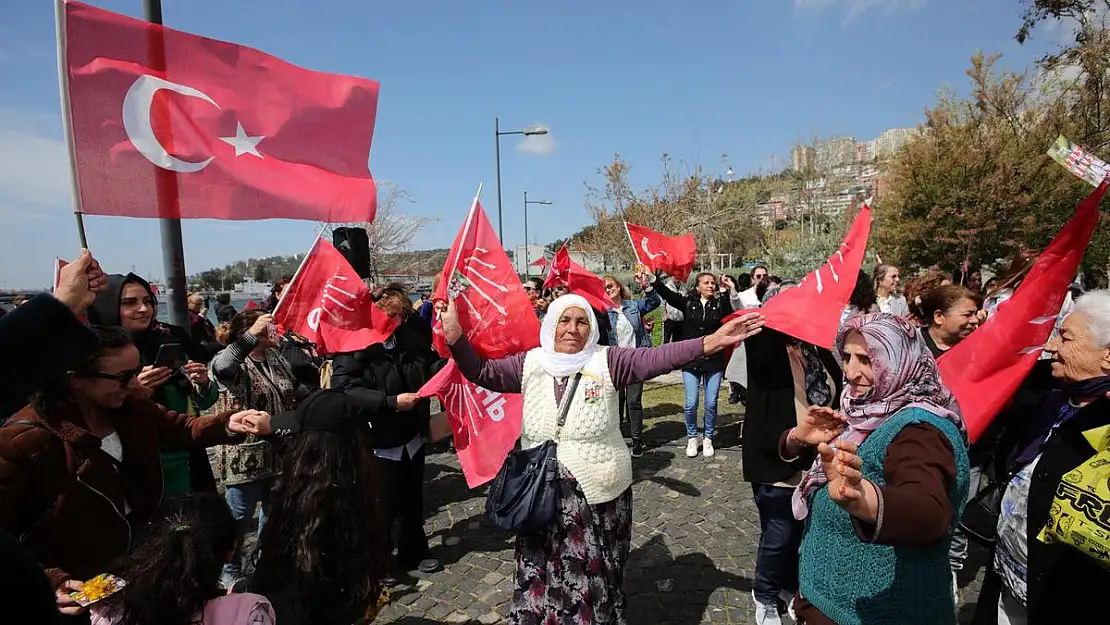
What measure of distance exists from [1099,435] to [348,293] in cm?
402

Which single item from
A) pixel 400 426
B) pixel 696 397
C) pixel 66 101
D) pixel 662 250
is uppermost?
pixel 66 101

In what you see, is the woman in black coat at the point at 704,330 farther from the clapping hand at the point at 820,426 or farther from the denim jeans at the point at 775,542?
the clapping hand at the point at 820,426

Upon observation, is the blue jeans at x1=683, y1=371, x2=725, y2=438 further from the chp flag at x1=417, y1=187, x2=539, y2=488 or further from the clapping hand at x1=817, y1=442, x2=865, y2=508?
Result: the clapping hand at x1=817, y1=442, x2=865, y2=508

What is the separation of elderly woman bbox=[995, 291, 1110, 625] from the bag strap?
1.93m

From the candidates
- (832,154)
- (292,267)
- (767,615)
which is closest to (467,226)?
(767,615)

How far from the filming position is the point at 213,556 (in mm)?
1882

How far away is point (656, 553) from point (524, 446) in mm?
1935

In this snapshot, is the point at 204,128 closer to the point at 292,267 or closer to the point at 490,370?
the point at 490,370

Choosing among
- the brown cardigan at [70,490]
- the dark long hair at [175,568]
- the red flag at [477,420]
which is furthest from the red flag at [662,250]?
the dark long hair at [175,568]

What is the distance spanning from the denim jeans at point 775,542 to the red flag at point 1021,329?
1106 millimetres

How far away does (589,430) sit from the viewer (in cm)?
286

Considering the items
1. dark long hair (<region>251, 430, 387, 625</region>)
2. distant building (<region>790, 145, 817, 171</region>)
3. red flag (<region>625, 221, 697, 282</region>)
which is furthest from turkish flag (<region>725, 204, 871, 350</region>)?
distant building (<region>790, 145, 817, 171</region>)

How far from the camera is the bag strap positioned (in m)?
2.88

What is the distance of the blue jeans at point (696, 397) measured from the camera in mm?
6383
